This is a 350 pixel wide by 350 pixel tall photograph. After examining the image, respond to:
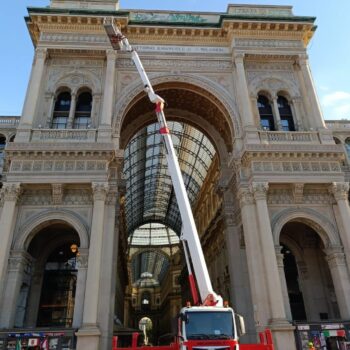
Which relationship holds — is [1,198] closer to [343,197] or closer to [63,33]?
[63,33]

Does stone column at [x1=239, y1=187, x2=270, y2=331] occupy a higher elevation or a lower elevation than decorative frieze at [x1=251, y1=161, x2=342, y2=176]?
lower

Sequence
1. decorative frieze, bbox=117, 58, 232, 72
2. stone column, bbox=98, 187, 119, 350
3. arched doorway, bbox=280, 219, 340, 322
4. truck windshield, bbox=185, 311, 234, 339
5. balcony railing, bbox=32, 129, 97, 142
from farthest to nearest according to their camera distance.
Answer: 1. decorative frieze, bbox=117, 58, 232, 72
2. arched doorway, bbox=280, 219, 340, 322
3. balcony railing, bbox=32, 129, 97, 142
4. stone column, bbox=98, 187, 119, 350
5. truck windshield, bbox=185, 311, 234, 339

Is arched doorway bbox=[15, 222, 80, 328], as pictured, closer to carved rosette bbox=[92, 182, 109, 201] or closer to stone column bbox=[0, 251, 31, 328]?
stone column bbox=[0, 251, 31, 328]

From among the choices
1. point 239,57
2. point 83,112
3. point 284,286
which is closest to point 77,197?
point 83,112

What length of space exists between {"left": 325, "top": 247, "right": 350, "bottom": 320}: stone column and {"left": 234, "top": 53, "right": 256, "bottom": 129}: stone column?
9209mm

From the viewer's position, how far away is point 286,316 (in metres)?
18.2

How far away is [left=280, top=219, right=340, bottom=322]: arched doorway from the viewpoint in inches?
893

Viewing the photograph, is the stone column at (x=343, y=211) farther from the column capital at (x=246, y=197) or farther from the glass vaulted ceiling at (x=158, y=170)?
the glass vaulted ceiling at (x=158, y=170)

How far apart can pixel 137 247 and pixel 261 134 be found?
56.8m

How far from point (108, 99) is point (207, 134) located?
9.93m

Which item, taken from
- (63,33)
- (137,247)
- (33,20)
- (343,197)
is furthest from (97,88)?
(137,247)

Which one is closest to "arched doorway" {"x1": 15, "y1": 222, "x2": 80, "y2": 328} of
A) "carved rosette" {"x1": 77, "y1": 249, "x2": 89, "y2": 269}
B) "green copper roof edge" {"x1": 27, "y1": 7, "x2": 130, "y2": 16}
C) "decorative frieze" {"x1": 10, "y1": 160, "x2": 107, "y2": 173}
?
"carved rosette" {"x1": 77, "y1": 249, "x2": 89, "y2": 269}

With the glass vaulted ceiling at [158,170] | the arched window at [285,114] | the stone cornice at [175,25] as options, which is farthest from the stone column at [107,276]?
the glass vaulted ceiling at [158,170]

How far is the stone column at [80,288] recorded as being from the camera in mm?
17672
